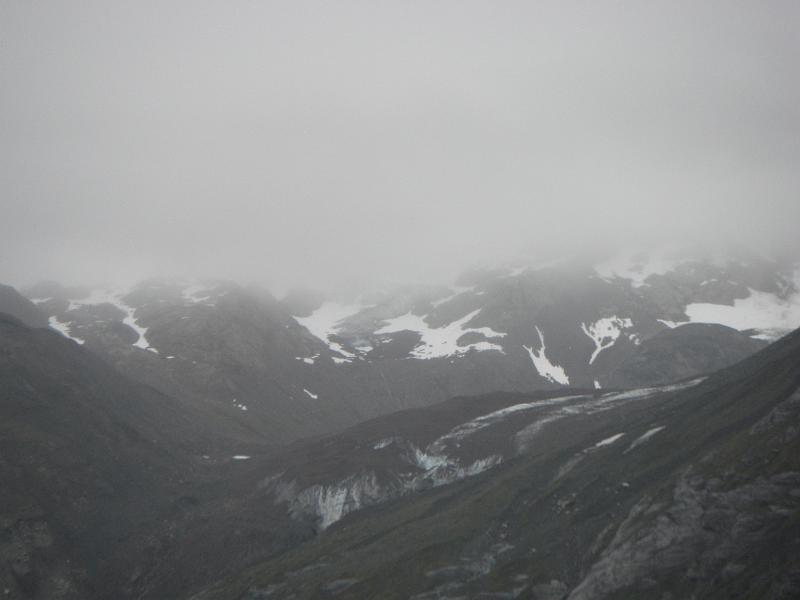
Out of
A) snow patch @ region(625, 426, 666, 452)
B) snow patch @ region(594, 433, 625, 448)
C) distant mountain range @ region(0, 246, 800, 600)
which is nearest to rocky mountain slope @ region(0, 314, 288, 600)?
distant mountain range @ region(0, 246, 800, 600)

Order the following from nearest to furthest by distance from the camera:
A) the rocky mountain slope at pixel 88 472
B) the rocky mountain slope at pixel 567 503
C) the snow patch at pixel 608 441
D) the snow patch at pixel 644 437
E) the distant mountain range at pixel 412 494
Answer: the rocky mountain slope at pixel 567 503 < the distant mountain range at pixel 412 494 < the snow patch at pixel 644 437 < the snow patch at pixel 608 441 < the rocky mountain slope at pixel 88 472

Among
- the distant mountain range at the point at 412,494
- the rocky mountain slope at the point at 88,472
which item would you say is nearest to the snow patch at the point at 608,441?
the distant mountain range at the point at 412,494

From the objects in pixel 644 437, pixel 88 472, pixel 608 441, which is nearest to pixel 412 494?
pixel 608 441

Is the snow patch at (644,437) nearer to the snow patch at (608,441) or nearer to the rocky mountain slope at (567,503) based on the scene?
the rocky mountain slope at (567,503)

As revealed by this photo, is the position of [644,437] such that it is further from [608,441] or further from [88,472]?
[88,472]

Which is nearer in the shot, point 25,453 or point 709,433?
point 709,433

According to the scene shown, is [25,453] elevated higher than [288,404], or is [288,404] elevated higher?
[25,453]

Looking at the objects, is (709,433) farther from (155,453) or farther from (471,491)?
(155,453)

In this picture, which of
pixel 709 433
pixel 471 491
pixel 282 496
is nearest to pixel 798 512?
pixel 709 433
